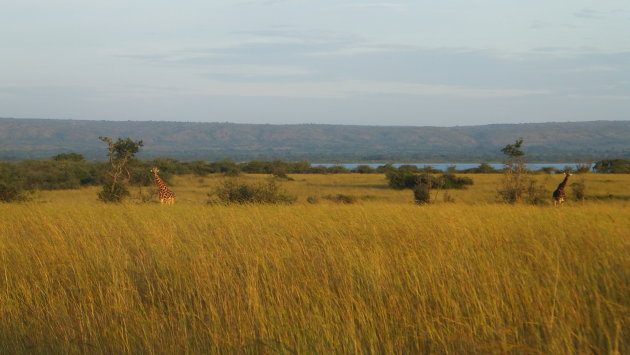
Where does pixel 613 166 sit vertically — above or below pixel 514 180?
below

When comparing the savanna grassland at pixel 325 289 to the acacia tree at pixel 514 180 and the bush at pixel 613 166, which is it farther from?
the bush at pixel 613 166

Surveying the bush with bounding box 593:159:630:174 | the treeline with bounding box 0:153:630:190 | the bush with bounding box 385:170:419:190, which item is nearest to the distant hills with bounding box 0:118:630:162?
the treeline with bounding box 0:153:630:190

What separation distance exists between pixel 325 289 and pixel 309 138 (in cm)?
15211

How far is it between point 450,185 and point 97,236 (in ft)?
64.9

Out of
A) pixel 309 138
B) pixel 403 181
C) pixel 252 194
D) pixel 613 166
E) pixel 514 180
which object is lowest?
pixel 309 138

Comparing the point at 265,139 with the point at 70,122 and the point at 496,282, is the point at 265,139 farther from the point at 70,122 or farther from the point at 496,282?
the point at 496,282

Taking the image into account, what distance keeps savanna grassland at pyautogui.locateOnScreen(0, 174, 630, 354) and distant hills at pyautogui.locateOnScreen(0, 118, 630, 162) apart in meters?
116

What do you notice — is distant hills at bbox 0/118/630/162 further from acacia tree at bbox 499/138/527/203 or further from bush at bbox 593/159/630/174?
acacia tree at bbox 499/138/527/203

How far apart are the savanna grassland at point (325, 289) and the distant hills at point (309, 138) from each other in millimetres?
115804

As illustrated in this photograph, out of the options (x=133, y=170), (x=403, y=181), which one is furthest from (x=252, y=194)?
(x=133, y=170)

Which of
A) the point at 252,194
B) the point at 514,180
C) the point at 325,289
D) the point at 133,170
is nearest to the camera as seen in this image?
the point at 325,289

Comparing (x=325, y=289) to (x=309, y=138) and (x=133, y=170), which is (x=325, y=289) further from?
(x=309, y=138)

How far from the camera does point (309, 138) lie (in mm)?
156250

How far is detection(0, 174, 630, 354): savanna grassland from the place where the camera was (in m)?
3.58
